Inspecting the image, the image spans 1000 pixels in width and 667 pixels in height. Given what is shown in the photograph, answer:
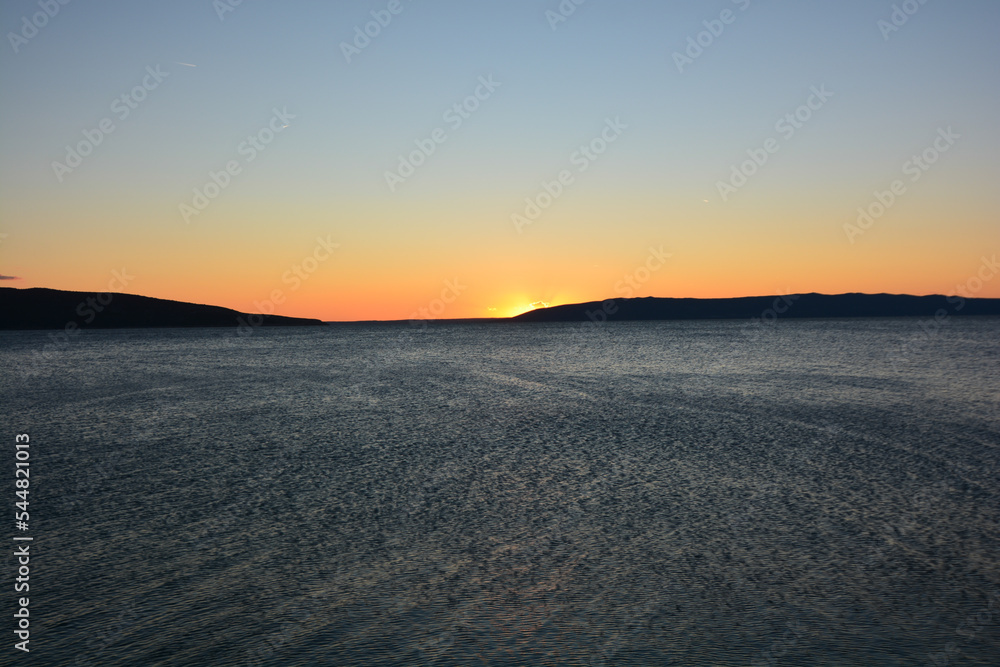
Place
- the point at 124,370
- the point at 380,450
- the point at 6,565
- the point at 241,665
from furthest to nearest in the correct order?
the point at 124,370, the point at 380,450, the point at 6,565, the point at 241,665

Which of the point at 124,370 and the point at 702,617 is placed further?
the point at 124,370

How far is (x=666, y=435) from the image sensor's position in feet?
76.9

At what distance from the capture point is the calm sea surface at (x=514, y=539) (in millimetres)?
8070

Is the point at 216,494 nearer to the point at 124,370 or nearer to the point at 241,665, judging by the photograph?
the point at 241,665

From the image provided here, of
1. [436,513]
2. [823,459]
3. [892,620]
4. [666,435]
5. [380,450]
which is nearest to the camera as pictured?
[892,620]

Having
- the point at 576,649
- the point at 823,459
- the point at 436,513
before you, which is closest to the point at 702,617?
the point at 576,649

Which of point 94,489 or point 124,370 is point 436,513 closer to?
point 94,489

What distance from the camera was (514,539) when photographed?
467 inches

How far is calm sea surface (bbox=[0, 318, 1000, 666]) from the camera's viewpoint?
8070mm

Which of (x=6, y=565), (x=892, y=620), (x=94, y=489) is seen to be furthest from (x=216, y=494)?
(x=892, y=620)

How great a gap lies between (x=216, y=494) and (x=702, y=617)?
10.8 m

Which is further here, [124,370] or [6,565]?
[124,370]

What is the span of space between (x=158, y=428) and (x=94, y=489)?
32.3ft

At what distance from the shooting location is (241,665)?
295 inches
